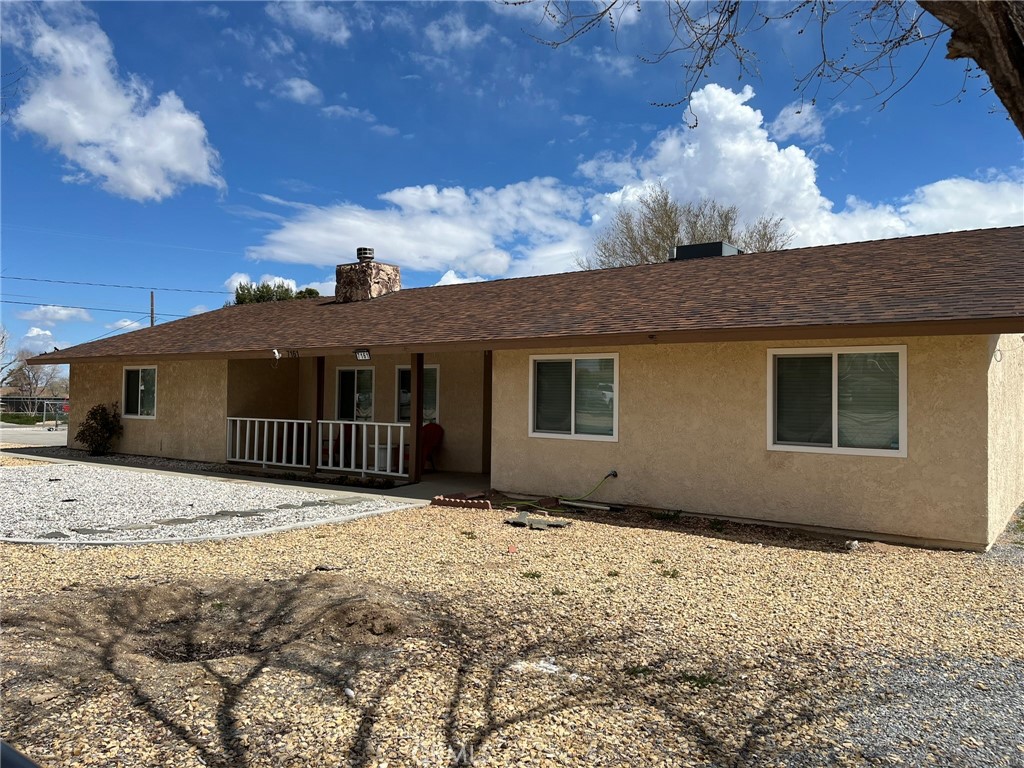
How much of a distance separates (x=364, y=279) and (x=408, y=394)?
14.3 ft

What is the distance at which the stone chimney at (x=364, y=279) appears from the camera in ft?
57.9

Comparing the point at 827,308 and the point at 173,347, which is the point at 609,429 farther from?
the point at 173,347

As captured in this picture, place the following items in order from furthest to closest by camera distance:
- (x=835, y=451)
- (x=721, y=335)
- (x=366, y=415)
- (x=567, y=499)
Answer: (x=366, y=415) → (x=567, y=499) → (x=721, y=335) → (x=835, y=451)

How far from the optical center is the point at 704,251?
48.0ft

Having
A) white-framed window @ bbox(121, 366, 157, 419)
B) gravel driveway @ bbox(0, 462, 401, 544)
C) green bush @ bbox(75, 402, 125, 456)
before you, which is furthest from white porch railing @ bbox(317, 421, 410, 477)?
green bush @ bbox(75, 402, 125, 456)

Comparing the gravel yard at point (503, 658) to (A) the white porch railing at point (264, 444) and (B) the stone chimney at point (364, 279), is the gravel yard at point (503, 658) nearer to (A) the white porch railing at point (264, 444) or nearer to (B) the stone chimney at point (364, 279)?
(A) the white porch railing at point (264, 444)

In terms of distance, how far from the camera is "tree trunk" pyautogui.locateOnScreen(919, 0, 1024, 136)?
2.47m

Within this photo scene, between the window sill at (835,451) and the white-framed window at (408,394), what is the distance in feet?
25.4

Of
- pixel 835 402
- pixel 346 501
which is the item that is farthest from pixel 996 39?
pixel 346 501

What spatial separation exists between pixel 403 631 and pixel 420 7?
6.47 m

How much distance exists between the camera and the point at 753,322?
27.4 feet

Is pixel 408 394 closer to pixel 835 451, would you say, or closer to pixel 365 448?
pixel 365 448

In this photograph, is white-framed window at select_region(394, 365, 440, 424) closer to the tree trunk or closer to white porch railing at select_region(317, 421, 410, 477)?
white porch railing at select_region(317, 421, 410, 477)

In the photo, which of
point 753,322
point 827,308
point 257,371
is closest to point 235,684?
point 753,322
